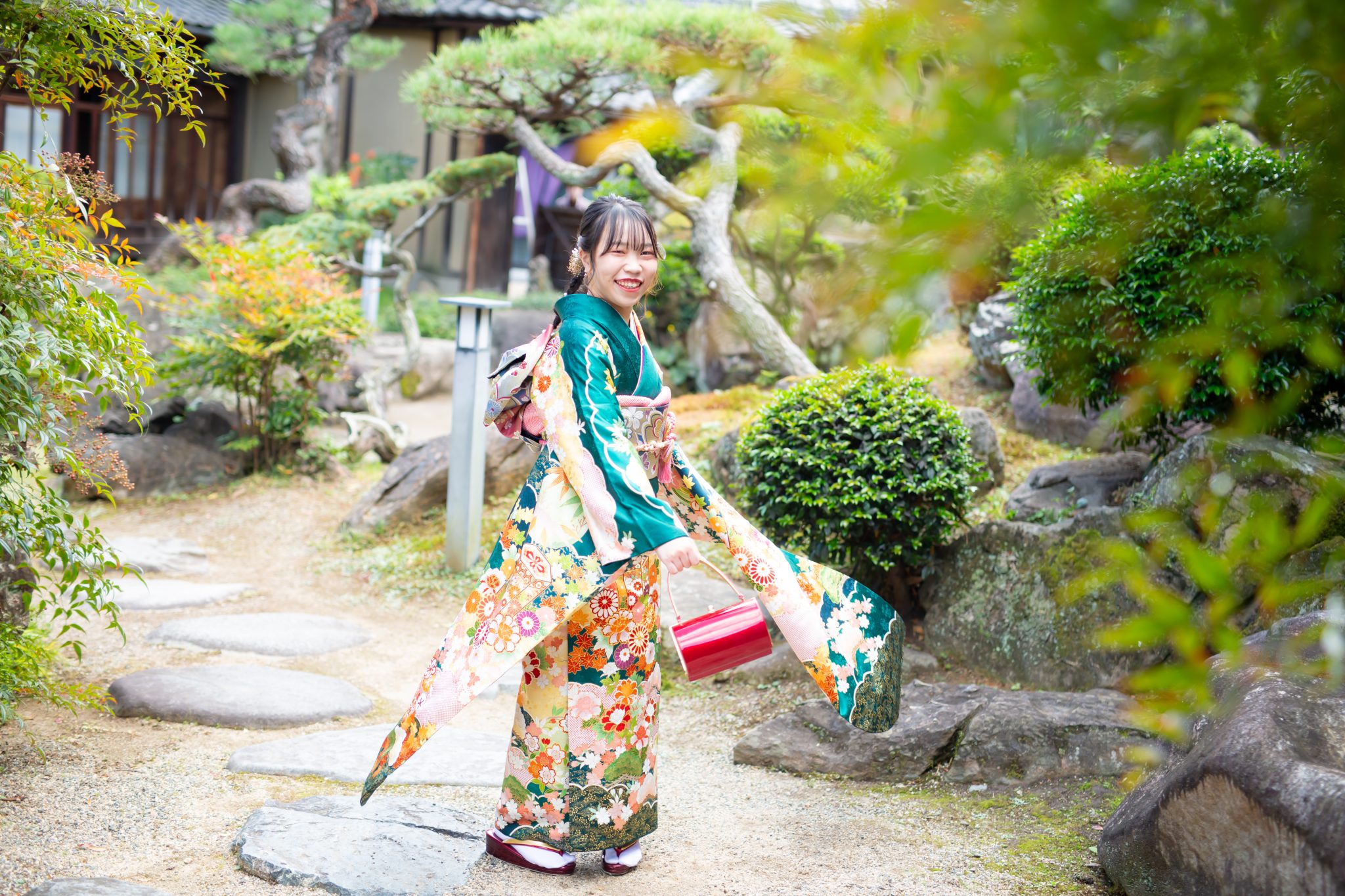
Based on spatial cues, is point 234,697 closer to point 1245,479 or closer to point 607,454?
point 607,454

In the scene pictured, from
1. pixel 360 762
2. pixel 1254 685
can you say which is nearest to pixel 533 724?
pixel 360 762

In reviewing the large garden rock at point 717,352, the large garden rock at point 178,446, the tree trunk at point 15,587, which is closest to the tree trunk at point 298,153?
the large garden rock at point 178,446

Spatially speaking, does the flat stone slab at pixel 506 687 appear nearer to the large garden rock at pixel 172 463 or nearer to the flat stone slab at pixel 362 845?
the flat stone slab at pixel 362 845

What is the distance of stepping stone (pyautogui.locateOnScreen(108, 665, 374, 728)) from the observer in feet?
14.3

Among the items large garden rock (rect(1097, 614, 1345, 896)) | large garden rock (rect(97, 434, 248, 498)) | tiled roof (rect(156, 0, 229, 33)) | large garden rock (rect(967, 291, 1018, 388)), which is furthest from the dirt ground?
tiled roof (rect(156, 0, 229, 33))

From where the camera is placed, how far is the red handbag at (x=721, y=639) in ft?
10.1

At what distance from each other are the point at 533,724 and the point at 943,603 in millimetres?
2616

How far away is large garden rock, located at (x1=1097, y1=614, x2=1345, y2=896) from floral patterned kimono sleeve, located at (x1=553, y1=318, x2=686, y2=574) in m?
1.41

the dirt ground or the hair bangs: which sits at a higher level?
the hair bangs

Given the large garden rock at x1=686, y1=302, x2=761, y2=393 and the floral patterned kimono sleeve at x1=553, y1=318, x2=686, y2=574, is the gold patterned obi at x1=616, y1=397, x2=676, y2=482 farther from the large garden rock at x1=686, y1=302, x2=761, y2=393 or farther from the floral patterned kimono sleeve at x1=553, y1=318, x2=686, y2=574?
the large garden rock at x1=686, y1=302, x2=761, y2=393

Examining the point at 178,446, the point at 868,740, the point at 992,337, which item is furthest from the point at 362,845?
the point at 178,446

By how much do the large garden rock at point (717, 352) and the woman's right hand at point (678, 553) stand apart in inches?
292

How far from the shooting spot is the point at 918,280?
1.06 meters

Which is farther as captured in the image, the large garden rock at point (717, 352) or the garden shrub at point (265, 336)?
the large garden rock at point (717, 352)
